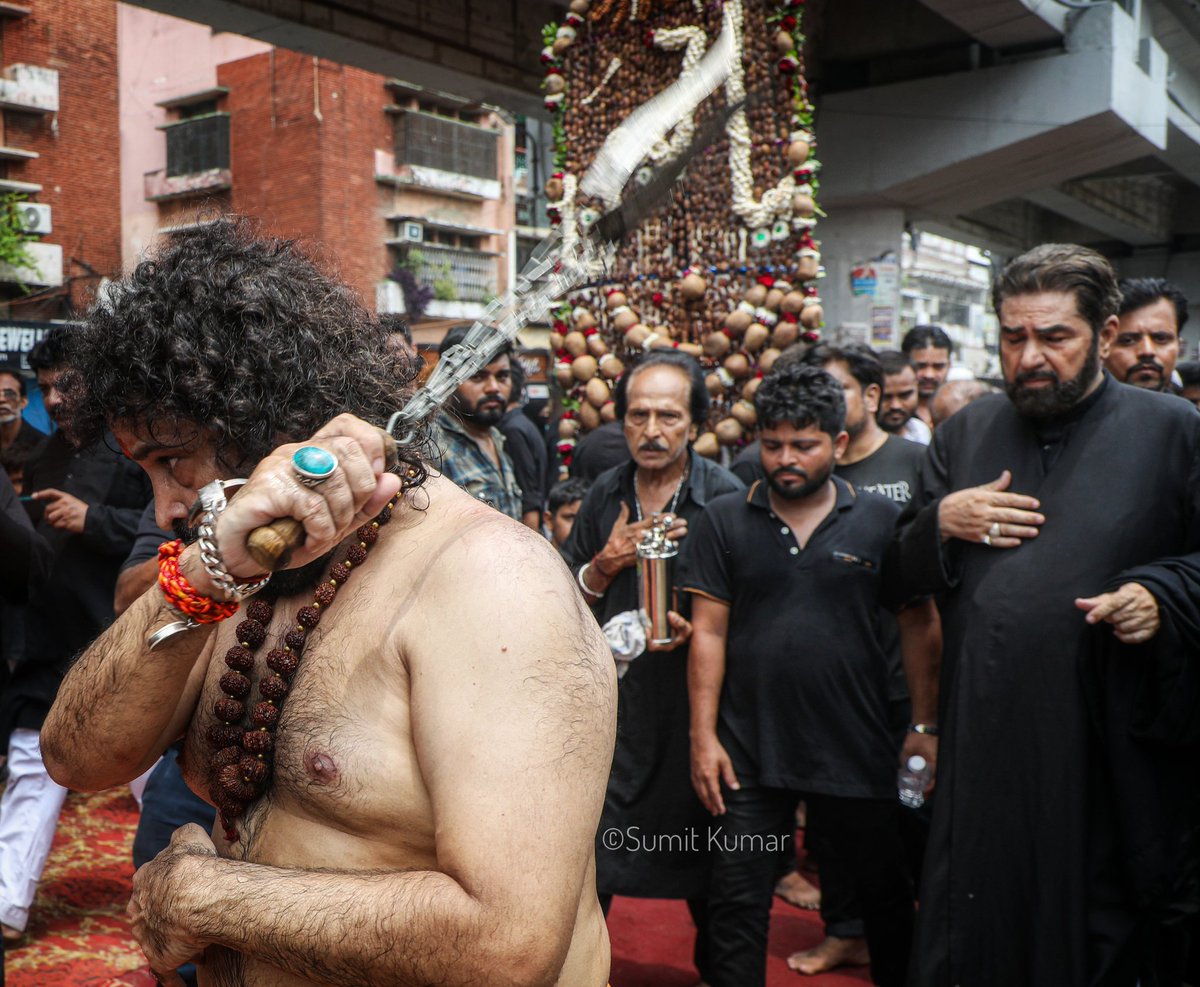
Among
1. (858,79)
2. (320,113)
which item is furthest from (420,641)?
(320,113)

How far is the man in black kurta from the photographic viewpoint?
9.68ft

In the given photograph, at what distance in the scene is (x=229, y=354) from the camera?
5.53 ft

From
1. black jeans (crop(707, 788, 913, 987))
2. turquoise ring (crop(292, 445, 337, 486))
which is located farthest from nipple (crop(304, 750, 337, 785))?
black jeans (crop(707, 788, 913, 987))

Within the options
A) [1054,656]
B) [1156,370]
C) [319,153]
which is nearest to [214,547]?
[1054,656]

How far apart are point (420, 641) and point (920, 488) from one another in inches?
98.3

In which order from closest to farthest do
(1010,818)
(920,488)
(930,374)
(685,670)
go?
(1010,818) < (920,488) < (685,670) < (930,374)

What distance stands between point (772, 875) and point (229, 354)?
2726 mm

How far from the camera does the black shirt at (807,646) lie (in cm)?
372

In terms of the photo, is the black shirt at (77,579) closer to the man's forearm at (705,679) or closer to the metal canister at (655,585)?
the metal canister at (655,585)

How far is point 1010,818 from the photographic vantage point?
3.05 metres

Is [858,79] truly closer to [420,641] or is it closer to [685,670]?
[685,670]

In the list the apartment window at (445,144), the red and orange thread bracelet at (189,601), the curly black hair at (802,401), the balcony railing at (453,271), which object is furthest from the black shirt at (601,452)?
the apartment window at (445,144)

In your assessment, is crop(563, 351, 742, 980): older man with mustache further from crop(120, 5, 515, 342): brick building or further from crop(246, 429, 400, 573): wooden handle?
crop(120, 5, 515, 342): brick building

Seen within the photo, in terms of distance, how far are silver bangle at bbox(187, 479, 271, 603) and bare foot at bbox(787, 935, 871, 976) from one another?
3425 millimetres
